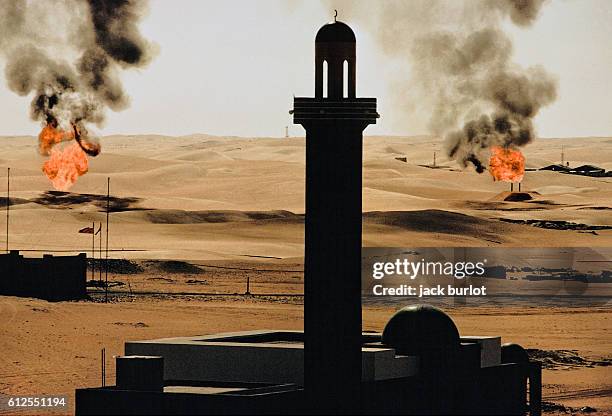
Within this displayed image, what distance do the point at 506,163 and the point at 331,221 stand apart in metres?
87.6

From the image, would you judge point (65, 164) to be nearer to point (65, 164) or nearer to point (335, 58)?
point (65, 164)

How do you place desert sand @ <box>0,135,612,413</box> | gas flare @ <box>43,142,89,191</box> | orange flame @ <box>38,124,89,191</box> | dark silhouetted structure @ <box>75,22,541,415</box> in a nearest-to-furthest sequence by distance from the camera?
dark silhouetted structure @ <box>75,22,541,415</box> < desert sand @ <box>0,135,612,413</box> < orange flame @ <box>38,124,89,191</box> < gas flare @ <box>43,142,89,191</box>

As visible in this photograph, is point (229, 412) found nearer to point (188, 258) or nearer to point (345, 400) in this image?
point (345, 400)

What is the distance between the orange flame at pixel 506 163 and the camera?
134m

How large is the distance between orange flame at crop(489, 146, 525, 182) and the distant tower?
84.4m

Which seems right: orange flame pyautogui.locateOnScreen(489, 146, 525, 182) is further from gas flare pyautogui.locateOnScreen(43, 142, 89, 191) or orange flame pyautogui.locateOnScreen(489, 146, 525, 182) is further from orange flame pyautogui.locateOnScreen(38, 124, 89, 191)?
gas flare pyautogui.locateOnScreen(43, 142, 89, 191)

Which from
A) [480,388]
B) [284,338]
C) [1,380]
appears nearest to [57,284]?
[1,380]

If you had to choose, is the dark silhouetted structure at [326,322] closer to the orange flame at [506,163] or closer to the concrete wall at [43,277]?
the concrete wall at [43,277]

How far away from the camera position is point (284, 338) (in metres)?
62.9

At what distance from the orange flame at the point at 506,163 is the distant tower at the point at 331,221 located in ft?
277

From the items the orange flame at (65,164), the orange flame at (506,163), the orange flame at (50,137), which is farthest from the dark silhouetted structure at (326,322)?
the orange flame at (506,163)

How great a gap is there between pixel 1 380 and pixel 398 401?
37495 mm

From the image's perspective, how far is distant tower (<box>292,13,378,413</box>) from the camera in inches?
1941

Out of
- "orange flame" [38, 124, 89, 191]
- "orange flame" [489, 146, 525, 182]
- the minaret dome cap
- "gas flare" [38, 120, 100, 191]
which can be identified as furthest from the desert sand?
the minaret dome cap
